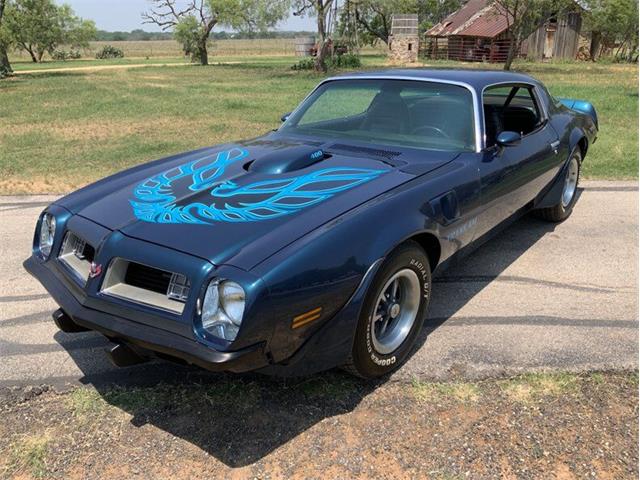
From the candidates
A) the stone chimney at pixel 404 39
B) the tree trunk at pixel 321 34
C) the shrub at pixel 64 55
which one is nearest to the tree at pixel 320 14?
the tree trunk at pixel 321 34

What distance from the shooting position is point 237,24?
44.6m

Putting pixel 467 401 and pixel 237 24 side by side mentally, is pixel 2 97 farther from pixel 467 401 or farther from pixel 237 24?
pixel 237 24

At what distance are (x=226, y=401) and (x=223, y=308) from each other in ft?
2.57

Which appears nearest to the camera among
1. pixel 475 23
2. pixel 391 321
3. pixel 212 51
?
pixel 391 321

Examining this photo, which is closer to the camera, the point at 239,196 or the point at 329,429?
the point at 329,429

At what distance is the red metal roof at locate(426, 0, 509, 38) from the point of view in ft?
129

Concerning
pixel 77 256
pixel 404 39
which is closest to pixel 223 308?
pixel 77 256

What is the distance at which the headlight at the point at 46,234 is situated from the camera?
10.2ft

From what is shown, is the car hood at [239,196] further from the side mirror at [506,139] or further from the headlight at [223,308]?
the side mirror at [506,139]

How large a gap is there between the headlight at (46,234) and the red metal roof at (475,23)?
38194 millimetres

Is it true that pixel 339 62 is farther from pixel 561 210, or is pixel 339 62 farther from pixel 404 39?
pixel 561 210

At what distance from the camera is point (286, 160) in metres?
3.35

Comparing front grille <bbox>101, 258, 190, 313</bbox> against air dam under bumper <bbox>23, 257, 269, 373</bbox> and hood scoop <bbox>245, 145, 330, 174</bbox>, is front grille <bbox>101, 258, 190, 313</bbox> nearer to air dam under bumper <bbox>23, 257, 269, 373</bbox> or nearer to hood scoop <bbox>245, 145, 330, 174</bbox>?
air dam under bumper <bbox>23, 257, 269, 373</bbox>

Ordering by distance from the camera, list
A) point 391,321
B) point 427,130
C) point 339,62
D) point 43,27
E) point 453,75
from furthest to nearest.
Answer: point 43,27 → point 339,62 → point 453,75 → point 427,130 → point 391,321
